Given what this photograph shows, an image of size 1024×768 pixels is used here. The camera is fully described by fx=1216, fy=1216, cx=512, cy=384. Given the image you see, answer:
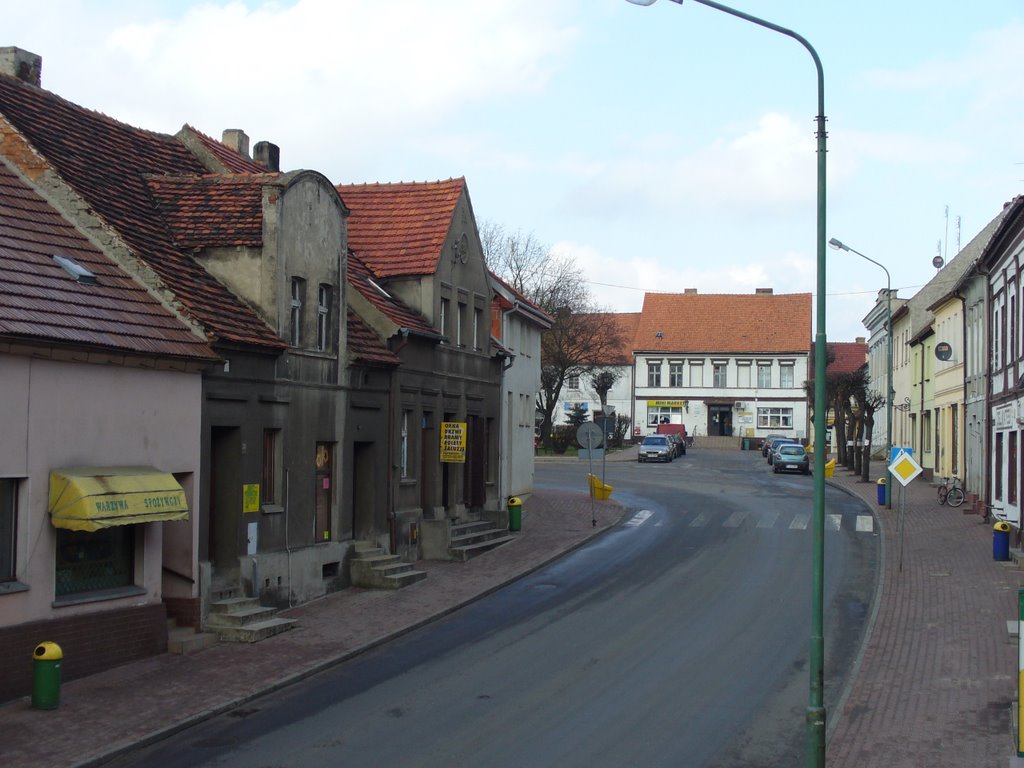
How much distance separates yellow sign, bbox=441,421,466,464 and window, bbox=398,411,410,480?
1707 mm

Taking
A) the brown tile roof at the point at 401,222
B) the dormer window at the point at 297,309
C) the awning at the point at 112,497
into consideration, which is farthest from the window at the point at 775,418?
the awning at the point at 112,497

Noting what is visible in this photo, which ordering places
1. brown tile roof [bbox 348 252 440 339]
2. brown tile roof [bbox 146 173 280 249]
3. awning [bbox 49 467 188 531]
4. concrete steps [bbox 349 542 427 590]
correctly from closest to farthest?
awning [bbox 49 467 188 531] → brown tile roof [bbox 146 173 280 249] → concrete steps [bbox 349 542 427 590] → brown tile roof [bbox 348 252 440 339]

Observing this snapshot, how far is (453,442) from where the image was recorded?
90.2ft

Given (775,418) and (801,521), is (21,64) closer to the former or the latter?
(801,521)

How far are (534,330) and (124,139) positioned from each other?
21.7m

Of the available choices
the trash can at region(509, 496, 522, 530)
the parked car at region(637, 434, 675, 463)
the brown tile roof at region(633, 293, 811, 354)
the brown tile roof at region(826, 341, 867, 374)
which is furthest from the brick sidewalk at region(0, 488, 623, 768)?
the brown tile roof at region(826, 341, 867, 374)

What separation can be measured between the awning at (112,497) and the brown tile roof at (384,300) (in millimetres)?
9236

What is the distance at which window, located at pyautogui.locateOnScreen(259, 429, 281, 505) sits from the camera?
1986 cm

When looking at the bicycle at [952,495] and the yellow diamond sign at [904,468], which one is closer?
the yellow diamond sign at [904,468]

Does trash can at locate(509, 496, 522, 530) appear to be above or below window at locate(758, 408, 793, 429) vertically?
below

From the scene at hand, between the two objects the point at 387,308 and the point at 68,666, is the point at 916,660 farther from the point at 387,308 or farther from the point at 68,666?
the point at 387,308

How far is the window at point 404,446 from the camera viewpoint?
25484mm

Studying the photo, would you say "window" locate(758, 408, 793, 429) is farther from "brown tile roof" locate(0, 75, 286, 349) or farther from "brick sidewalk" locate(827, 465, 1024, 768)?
"brown tile roof" locate(0, 75, 286, 349)

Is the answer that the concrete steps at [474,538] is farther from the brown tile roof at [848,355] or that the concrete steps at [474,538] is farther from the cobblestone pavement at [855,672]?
the brown tile roof at [848,355]
